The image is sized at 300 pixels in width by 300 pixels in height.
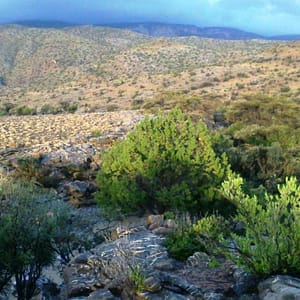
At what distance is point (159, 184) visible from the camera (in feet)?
44.6

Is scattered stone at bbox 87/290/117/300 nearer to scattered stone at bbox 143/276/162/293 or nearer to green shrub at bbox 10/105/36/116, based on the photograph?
scattered stone at bbox 143/276/162/293

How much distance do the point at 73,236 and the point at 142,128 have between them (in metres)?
3.75

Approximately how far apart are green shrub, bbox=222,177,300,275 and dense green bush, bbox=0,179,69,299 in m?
3.71

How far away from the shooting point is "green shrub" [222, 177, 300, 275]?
23.6 ft

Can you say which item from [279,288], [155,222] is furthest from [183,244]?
[279,288]

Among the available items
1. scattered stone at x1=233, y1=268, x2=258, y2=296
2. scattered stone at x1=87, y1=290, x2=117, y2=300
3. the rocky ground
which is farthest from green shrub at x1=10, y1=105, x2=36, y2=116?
scattered stone at x1=233, y1=268, x2=258, y2=296

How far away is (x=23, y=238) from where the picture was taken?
30.2ft

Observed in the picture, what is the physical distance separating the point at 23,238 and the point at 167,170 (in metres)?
5.06

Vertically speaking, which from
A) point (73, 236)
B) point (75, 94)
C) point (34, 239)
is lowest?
point (75, 94)

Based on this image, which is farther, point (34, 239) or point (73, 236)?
point (73, 236)

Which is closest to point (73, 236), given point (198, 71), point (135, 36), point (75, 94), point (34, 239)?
point (34, 239)

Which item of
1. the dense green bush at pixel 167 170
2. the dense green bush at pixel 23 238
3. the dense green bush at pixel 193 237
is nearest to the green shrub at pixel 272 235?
the dense green bush at pixel 193 237

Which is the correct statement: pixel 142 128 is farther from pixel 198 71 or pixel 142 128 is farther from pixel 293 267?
pixel 198 71

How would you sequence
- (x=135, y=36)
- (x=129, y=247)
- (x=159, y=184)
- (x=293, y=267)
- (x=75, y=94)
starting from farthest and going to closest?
(x=135, y=36) < (x=75, y=94) < (x=159, y=184) < (x=129, y=247) < (x=293, y=267)
